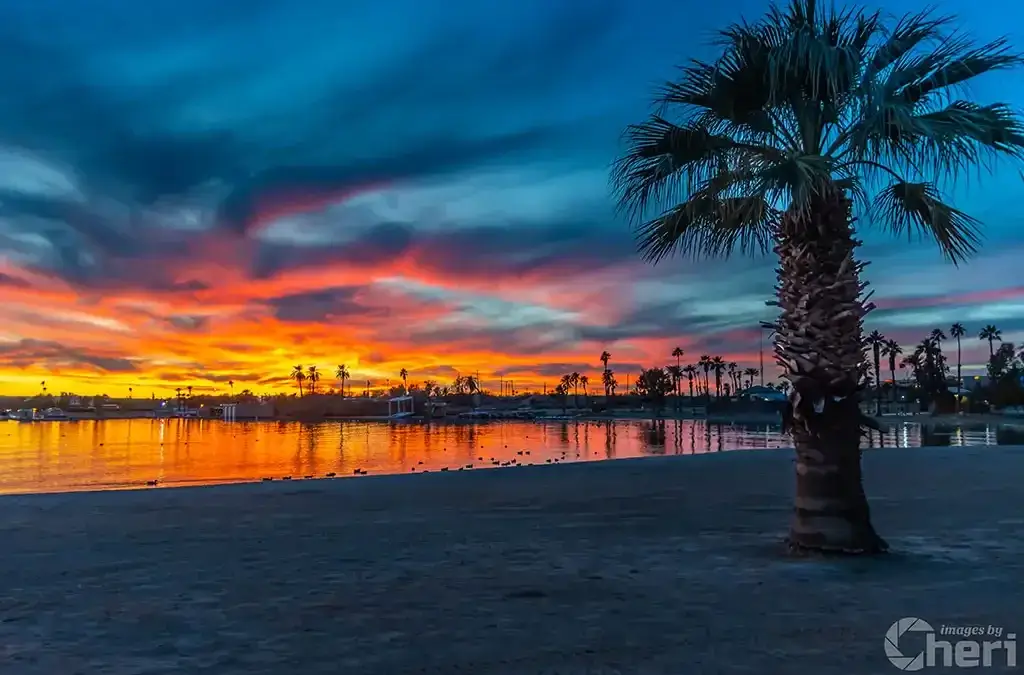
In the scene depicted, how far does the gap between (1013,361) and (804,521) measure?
151 m

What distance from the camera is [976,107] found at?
7.96m

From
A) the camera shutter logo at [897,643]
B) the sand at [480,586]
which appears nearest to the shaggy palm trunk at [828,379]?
the sand at [480,586]

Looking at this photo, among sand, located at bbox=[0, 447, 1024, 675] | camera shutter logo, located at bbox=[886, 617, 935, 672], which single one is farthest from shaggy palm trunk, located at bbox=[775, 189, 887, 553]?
camera shutter logo, located at bbox=[886, 617, 935, 672]

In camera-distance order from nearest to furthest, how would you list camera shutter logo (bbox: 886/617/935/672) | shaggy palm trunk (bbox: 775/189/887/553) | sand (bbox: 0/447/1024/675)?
1. camera shutter logo (bbox: 886/617/935/672)
2. sand (bbox: 0/447/1024/675)
3. shaggy palm trunk (bbox: 775/189/887/553)

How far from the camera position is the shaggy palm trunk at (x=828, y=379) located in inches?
319

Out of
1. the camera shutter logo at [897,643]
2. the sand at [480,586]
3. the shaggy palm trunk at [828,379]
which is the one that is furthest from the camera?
the shaggy palm trunk at [828,379]

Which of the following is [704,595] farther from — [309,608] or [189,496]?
[189,496]

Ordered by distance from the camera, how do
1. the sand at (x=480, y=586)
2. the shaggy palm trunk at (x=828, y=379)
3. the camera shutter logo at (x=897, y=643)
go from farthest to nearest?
1. the shaggy palm trunk at (x=828, y=379)
2. the sand at (x=480, y=586)
3. the camera shutter logo at (x=897, y=643)

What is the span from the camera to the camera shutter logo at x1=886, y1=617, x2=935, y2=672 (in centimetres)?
499

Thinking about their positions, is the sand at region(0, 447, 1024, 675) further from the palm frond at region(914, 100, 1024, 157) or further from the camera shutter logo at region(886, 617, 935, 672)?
the palm frond at region(914, 100, 1024, 157)

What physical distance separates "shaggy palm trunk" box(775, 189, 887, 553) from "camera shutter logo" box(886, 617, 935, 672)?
2.28 metres

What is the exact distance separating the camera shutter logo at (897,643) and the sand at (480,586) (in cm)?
9

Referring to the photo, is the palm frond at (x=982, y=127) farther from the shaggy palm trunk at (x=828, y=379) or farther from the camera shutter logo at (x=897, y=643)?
the camera shutter logo at (x=897, y=643)
